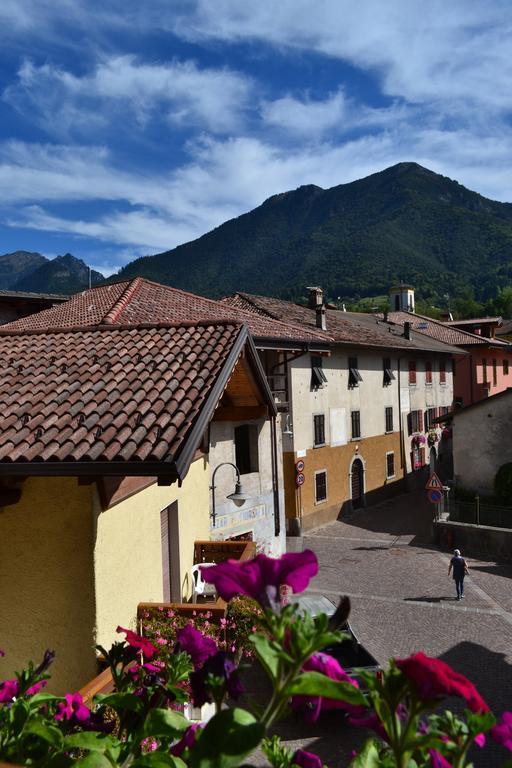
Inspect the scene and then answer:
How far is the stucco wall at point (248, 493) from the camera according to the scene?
14844 millimetres

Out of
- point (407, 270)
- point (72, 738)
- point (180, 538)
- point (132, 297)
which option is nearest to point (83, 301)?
point (132, 297)

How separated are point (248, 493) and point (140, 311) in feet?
20.2

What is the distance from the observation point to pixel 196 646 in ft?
6.31

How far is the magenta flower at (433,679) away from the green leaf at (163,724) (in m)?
0.74

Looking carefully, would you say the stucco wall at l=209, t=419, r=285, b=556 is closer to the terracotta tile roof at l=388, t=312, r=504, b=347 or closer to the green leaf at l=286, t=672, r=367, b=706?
the green leaf at l=286, t=672, r=367, b=706

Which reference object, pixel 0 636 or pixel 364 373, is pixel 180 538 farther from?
pixel 364 373

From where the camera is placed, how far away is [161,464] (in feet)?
15.1

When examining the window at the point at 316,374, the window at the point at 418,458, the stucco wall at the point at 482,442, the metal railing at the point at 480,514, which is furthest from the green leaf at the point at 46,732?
the window at the point at 418,458

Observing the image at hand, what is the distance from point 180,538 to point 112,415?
12.9 ft

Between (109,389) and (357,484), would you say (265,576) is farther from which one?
(357,484)

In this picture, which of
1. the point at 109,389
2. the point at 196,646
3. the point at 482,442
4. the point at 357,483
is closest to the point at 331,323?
the point at 357,483

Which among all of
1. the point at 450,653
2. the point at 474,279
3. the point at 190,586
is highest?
the point at 474,279

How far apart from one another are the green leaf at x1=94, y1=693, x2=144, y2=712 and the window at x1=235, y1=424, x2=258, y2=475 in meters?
14.3

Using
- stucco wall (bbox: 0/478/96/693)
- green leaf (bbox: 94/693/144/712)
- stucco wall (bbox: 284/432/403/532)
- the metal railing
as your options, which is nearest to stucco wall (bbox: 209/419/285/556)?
stucco wall (bbox: 284/432/403/532)
